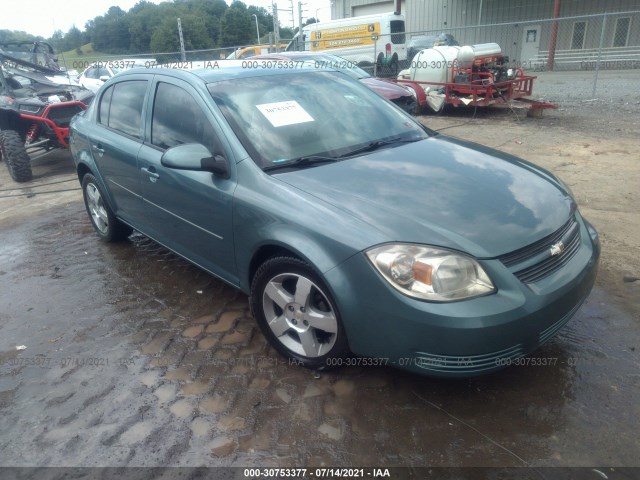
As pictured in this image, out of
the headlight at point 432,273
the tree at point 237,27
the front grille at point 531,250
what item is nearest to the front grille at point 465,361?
the headlight at point 432,273

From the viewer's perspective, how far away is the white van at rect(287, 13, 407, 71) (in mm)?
18562

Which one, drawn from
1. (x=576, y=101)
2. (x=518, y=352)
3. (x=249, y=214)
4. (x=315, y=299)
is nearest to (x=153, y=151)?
(x=249, y=214)

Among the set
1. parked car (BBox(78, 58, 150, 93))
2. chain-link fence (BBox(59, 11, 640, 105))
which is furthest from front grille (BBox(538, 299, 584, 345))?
parked car (BBox(78, 58, 150, 93))

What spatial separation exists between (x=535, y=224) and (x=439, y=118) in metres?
9.61

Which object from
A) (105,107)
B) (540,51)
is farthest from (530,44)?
(105,107)

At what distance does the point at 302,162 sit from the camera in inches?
113

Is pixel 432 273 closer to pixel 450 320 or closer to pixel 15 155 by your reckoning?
pixel 450 320

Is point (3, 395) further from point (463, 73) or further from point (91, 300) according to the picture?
point (463, 73)

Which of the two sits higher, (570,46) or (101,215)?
(570,46)

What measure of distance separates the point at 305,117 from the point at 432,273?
59.2 inches

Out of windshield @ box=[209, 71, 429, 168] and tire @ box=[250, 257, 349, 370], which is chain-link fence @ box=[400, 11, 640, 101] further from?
tire @ box=[250, 257, 349, 370]

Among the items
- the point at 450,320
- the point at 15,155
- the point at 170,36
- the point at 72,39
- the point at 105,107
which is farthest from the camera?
the point at 72,39

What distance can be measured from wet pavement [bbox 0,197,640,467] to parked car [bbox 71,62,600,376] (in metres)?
0.29

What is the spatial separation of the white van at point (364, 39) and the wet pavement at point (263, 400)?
16599 millimetres
